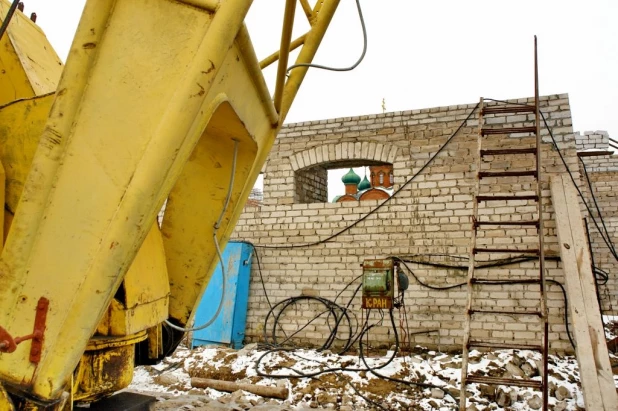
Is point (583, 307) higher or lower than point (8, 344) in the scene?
lower

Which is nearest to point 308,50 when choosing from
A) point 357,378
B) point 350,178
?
point 357,378

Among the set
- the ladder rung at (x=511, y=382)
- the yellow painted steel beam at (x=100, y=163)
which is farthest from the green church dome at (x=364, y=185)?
the yellow painted steel beam at (x=100, y=163)

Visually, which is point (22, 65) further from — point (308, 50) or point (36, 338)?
point (308, 50)

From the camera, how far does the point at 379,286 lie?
4.68 meters

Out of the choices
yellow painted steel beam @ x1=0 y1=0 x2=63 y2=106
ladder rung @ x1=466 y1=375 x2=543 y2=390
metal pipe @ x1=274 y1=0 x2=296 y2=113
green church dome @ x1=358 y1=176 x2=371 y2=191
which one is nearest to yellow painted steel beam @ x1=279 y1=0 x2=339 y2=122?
metal pipe @ x1=274 y1=0 x2=296 y2=113

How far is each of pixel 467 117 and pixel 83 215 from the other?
5428 mm

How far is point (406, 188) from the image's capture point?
18.9ft

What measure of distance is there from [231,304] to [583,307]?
4.12 metres

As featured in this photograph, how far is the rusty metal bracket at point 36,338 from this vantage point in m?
1.18

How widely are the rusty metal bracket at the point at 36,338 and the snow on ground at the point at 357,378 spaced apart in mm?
2541

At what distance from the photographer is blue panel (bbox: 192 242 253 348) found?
585 cm

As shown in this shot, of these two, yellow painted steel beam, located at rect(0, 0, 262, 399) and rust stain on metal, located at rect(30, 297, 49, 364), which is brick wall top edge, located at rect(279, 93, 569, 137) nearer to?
yellow painted steel beam, located at rect(0, 0, 262, 399)

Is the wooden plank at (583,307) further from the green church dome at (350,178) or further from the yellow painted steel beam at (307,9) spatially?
the green church dome at (350,178)

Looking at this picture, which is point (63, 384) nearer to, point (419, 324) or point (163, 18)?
point (163, 18)
